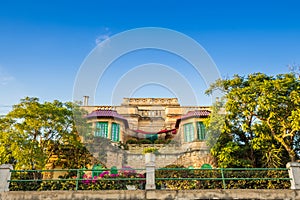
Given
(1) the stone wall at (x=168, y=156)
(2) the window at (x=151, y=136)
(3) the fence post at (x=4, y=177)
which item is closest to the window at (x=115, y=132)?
(1) the stone wall at (x=168, y=156)

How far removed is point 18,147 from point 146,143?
9.60 meters

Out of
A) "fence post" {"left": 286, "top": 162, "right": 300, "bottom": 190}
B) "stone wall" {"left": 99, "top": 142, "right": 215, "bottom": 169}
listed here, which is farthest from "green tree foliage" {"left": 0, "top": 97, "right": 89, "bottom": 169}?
"fence post" {"left": 286, "top": 162, "right": 300, "bottom": 190}

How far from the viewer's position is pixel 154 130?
81.7ft

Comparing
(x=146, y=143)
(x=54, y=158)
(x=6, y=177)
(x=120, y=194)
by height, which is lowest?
(x=120, y=194)

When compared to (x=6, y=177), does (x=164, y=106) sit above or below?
above

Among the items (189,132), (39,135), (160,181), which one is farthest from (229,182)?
(39,135)

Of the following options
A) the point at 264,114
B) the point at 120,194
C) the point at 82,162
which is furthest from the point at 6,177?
the point at 264,114

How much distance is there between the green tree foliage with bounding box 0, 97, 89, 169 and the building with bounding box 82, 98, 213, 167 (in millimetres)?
2487

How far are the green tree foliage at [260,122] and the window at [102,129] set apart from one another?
893 centimetres

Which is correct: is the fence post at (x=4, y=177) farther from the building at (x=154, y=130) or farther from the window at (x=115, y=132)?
the window at (x=115, y=132)

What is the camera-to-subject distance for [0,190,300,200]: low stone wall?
8094mm

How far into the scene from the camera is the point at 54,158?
58.4 ft

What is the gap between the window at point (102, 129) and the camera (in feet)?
65.8

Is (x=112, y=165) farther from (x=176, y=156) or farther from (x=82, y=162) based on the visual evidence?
(x=176, y=156)
